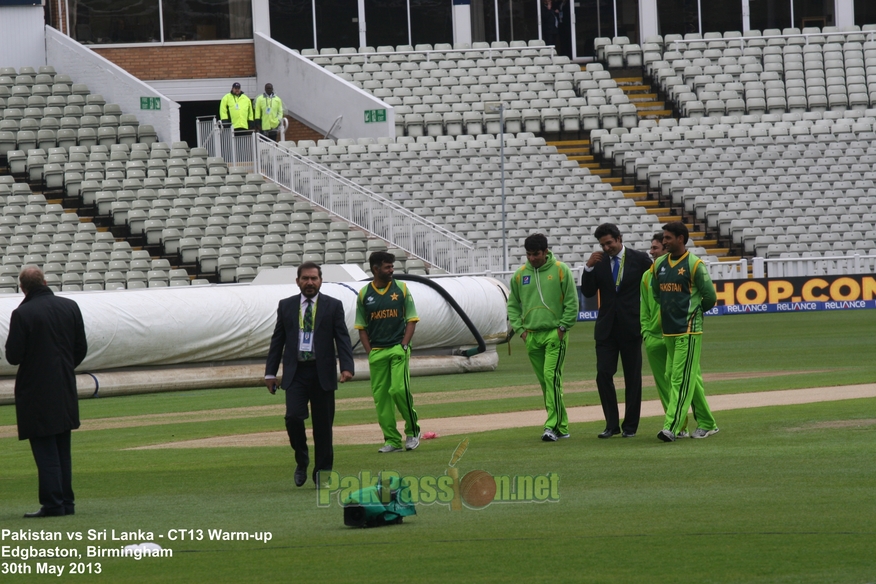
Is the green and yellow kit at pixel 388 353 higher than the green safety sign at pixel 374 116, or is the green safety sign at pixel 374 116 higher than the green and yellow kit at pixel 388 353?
the green safety sign at pixel 374 116

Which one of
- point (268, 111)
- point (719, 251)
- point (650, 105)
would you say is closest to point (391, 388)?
point (719, 251)

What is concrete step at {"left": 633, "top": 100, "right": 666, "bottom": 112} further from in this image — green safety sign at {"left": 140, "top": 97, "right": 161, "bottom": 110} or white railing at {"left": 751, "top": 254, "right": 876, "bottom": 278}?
green safety sign at {"left": 140, "top": 97, "right": 161, "bottom": 110}

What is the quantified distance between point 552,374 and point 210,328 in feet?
33.5

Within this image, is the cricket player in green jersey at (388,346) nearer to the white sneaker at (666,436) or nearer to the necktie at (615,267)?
the necktie at (615,267)

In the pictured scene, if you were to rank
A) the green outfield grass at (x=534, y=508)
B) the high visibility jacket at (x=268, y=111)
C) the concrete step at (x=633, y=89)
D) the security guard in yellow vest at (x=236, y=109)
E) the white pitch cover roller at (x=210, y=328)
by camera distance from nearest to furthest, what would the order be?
the green outfield grass at (x=534, y=508)
the white pitch cover roller at (x=210, y=328)
the security guard in yellow vest at (x=236, y=109)
the high visibility jacket at (x=268, y=111)
the concrete step at (x=633, y=89)

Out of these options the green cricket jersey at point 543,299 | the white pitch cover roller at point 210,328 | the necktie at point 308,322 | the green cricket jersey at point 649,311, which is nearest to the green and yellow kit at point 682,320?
the green cricket jersey at point 649,311

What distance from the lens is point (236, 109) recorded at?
129ft

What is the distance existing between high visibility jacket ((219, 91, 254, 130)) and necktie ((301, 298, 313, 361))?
28.8 metres

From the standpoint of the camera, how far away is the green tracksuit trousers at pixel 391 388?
1313 cm

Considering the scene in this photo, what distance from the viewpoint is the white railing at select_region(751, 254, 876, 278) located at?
34125 millimetres

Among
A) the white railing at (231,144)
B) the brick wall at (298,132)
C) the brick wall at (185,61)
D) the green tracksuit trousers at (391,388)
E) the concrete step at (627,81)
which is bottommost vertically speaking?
the green tracksuit trousers at (391,388)

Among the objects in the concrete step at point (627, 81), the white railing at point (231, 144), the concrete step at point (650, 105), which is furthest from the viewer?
the concrete step at point (627, 81)

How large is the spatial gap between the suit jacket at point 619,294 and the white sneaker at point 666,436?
1165 millimetres

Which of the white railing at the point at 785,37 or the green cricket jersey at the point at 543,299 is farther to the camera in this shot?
the white railing at the point at 785,37
